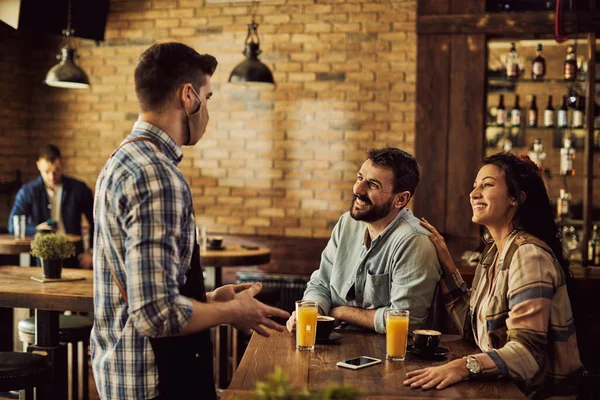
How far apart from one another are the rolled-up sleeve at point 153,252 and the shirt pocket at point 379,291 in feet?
3.57

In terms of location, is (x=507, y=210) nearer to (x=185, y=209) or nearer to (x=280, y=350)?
(x=280, y=350)

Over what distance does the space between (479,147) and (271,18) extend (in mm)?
2217

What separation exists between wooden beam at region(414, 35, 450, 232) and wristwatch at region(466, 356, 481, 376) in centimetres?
359

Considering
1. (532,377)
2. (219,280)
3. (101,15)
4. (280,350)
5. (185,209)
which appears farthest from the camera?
(101,15)

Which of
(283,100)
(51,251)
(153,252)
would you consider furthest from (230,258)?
(153,252)

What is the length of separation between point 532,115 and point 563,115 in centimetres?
23

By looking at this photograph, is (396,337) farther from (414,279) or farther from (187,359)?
(187,359)

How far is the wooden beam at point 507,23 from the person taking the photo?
5199 mm

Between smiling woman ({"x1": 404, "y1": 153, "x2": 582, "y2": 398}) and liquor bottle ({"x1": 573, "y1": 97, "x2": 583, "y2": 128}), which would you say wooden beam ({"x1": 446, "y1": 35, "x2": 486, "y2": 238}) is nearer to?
liquor bottle ({"x1": 573, "y1": 97, "x2": 583, "y2": 128})

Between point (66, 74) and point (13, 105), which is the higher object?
point (66, 74)

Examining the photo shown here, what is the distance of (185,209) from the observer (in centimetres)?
181

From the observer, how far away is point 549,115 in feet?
18.6

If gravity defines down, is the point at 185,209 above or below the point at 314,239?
above

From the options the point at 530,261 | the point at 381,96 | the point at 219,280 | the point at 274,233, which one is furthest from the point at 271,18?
the point at 530,261
